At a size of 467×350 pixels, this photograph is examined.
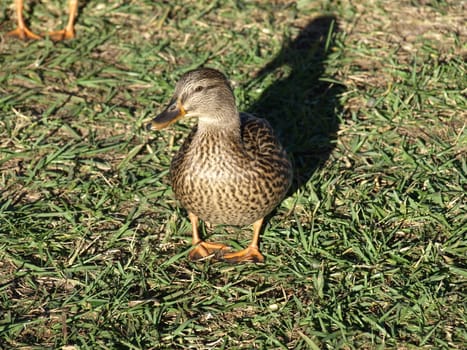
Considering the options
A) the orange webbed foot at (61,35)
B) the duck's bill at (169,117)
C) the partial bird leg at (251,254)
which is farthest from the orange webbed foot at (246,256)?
the orange webbed foot at (61,35)

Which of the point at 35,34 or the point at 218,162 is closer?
the point at 218,162

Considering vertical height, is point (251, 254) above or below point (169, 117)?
below

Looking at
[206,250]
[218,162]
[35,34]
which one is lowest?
[35,34]

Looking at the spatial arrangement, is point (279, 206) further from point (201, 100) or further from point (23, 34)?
point (23, 34)

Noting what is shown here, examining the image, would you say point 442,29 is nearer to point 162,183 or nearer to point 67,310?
point 162,183

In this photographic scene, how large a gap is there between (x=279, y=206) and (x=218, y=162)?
2.91ft

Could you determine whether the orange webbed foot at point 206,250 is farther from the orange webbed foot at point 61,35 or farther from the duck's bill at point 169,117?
the orange webbed foot at point 61,35

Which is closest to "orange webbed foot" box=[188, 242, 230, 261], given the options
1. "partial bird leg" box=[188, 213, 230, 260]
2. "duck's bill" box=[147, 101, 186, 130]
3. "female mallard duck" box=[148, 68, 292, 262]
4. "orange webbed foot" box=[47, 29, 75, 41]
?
"partial bird leg" box=[188, 213, 230, 260]

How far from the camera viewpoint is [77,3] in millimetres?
7039

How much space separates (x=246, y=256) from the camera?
4.89 m

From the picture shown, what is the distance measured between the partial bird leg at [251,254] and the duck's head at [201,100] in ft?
2.39

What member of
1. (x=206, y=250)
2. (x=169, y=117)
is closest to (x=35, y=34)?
(x=169, y=117)

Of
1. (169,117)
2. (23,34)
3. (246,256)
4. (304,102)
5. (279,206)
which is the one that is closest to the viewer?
(169,117)

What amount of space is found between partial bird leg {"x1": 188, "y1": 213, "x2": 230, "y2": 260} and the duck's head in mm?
680
